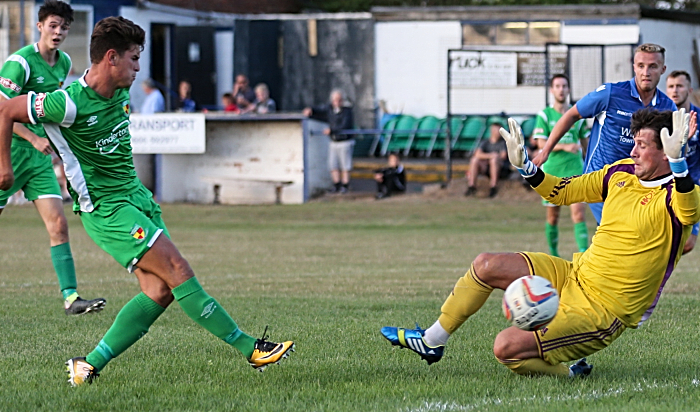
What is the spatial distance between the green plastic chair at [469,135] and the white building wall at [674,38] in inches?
202

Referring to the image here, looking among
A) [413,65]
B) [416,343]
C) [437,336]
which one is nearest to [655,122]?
[437,336]

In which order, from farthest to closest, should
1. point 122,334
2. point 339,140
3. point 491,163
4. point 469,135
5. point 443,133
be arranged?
point 443,133 → point 469,135 → point 339,140 → point 491,163 → point 122,334

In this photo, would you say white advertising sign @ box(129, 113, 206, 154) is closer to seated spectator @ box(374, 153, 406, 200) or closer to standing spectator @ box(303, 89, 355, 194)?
standing spectator @ box(303, 89, 355, 194)

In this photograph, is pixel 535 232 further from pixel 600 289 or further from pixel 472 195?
pixel 600 289

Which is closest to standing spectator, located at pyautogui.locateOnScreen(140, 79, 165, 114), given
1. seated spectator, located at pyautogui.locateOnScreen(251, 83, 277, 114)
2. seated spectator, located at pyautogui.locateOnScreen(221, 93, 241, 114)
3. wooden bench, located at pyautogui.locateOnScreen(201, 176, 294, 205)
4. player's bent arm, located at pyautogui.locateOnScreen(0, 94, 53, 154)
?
seated spectator, located at pyautogui.locateOnScreen(221, 93, 241, 114)

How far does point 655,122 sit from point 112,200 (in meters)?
3.09

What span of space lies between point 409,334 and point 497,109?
60.3ft

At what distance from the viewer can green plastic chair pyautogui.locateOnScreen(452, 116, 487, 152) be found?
88.6 feet

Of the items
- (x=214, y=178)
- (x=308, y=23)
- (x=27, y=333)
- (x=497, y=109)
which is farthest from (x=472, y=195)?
(x=27, y=333)

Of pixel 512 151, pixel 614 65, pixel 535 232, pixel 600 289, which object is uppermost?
pixel 614 65

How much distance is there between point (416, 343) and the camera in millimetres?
5730

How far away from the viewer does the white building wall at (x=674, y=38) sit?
27.5 metres

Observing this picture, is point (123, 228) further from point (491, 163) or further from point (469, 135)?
point (469, 135)

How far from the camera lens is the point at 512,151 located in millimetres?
5602
